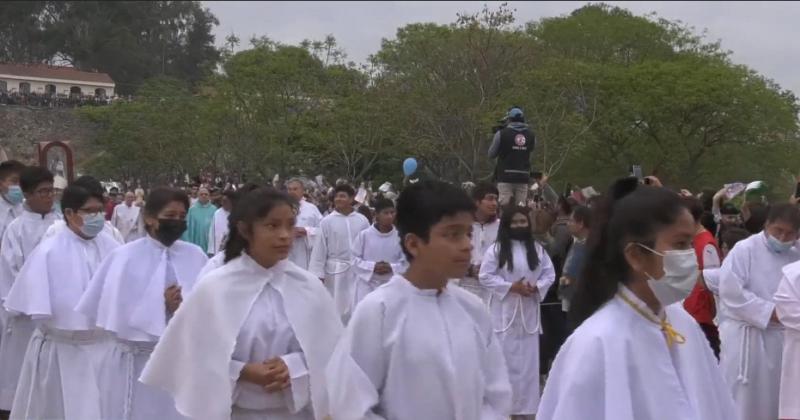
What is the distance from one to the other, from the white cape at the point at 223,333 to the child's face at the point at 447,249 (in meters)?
1.00

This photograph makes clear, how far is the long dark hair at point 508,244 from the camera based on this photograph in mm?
9688

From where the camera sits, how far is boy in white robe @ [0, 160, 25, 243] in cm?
1048

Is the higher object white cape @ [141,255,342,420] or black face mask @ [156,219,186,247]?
black face mask @ [156,219,186,247]

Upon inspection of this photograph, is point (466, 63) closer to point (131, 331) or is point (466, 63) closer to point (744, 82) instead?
point (744, 82)

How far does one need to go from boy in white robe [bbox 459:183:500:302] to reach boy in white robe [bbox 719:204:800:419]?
9.80ft

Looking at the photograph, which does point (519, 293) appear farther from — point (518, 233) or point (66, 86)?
point (66, 86)

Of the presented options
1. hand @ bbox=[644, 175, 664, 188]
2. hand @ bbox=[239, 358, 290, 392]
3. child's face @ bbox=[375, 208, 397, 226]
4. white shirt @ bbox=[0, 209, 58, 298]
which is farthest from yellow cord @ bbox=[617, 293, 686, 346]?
child's face @ bbox=[375, 208, 397, 226]

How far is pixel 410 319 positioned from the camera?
4.29 metres

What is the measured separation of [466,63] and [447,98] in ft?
3.73

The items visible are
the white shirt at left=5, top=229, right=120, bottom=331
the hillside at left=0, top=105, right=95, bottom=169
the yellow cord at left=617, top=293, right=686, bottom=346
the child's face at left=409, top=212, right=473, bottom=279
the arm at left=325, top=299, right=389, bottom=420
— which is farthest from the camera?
the hillside at left=0, top=105, right=95, bottom=169

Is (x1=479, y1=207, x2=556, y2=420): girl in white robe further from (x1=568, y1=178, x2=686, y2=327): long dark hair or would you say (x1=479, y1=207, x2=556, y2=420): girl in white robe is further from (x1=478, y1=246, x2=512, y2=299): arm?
(x1=568, y1=178, x2=686, y2=327): long dark hair

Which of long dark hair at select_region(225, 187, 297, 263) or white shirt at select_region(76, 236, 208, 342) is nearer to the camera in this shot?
long dark hair at select_region(225, 187, 297, 263)

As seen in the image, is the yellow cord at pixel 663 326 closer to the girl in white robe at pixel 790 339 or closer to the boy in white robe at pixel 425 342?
the boy in white robe at pixel 425 342

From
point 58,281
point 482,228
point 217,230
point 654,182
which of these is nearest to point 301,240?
point 217,230
